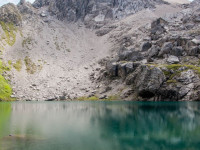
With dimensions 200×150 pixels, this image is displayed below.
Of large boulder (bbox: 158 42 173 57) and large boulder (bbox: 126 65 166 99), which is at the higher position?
large boulder (bbox: 158 42 173 57)

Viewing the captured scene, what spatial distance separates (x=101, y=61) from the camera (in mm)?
156375

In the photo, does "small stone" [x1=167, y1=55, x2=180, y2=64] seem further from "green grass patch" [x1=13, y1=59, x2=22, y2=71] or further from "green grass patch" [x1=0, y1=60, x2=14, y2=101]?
"green grass patch" [x1=13, y1=59, x2=22, y2=71]

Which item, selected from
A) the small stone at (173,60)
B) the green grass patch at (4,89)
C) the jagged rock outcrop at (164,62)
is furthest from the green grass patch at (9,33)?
the small stone at (173,60)

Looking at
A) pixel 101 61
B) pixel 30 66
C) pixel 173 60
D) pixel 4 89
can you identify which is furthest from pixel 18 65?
pixel 173 60


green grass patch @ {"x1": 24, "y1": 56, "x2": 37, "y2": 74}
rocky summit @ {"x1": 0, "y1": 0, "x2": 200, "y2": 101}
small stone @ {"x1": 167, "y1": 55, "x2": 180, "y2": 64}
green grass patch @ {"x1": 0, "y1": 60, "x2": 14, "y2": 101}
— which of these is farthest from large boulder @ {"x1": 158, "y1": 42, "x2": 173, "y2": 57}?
green grass patch @ {"x1": 0, "y1": 60, "x2": 14, "y2": 101}

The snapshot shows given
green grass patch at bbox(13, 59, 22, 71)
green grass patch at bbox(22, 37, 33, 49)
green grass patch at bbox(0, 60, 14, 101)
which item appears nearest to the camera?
green grass patch at bbox(0, 60, 14, 101)

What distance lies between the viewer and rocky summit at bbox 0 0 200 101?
10575 cm

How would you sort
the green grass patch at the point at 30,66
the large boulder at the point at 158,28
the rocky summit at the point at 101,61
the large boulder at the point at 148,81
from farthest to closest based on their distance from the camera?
the large boulder at the point at 158,28, the green grass patch at the point at 30,66, the rocky summit at the point at 101,61, the large boulder at the point at 148,81

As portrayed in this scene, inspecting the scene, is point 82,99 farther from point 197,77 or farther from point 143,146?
point 143,146

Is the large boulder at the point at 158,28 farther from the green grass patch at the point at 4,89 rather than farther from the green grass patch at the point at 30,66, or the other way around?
the green grass patch at the point at 4,89

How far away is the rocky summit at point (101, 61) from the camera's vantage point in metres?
106

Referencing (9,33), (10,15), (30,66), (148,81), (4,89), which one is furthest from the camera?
(10,15)

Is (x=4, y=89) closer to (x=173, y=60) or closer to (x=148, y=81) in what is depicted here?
(x=148, y=81)

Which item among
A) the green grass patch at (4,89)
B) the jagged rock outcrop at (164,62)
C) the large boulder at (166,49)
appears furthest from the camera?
the large boulder at (166,49)
